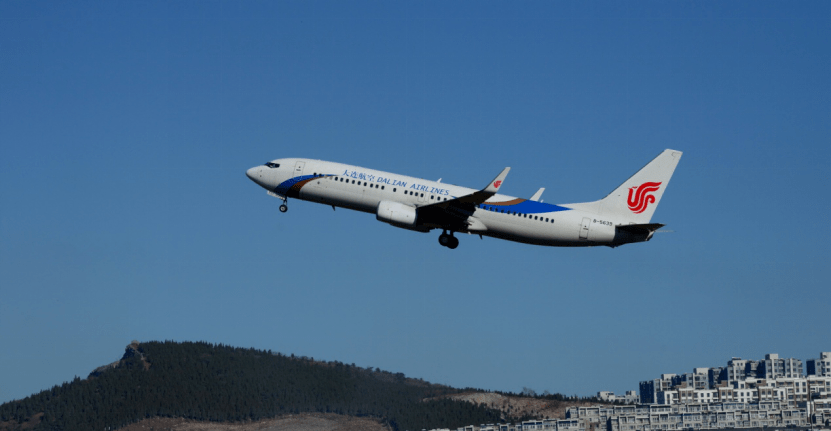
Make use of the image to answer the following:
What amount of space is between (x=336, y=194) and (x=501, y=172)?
1416 cm

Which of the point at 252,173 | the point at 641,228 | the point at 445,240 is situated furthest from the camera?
the point at 252,173

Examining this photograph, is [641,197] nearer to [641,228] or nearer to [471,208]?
[641,228]

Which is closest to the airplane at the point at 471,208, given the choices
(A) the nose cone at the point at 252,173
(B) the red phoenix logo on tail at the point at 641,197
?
(B) the red phoenix logo on tail at the point at 641,197

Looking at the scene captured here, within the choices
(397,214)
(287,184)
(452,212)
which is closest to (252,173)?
(287,184)

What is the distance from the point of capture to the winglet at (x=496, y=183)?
3187 inches

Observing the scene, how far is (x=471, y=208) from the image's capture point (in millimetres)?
85375

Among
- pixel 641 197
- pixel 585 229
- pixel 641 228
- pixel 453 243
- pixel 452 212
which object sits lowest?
pixel 453 243

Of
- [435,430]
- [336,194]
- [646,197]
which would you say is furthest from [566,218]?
[435,430]

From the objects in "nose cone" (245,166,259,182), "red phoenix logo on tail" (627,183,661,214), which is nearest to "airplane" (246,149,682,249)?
"red phoenix logo on tail" (627,183,661,214)

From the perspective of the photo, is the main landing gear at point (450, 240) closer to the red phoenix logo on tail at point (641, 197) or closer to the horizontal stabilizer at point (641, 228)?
the horizontal stabilizer at point (641, 228)

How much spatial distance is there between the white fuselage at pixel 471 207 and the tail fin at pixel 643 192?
3.31 ft

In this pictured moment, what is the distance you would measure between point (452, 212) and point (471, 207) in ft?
5.19

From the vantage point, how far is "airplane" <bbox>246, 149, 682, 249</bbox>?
279 feet

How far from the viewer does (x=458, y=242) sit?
8912 centimetres
